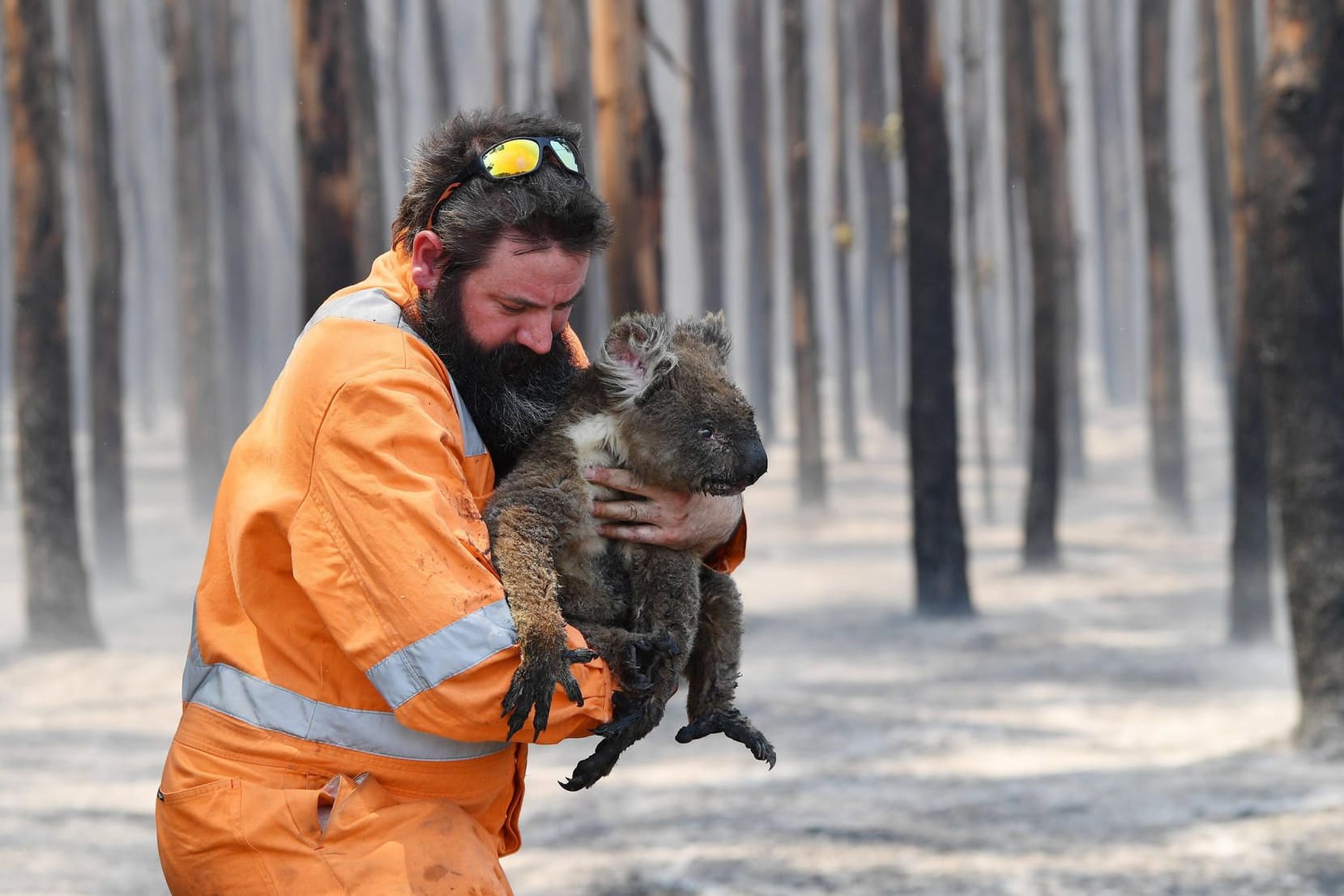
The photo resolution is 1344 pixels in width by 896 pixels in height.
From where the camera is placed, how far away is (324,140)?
30.6 ft

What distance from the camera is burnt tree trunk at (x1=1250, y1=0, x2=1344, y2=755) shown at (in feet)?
22.5

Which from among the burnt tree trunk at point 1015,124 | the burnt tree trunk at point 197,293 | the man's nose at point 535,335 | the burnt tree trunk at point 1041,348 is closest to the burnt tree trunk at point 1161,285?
the burnt tree trunk at point 1015,124

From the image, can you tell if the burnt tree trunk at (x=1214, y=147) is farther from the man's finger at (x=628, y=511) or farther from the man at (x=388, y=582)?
the man at (x=388, y=582)

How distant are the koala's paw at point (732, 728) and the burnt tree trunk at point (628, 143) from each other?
680cm

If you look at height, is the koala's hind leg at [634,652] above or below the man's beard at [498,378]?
below

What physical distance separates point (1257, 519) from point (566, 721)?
9.29 meters

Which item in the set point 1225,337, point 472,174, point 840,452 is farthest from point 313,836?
point 840,452

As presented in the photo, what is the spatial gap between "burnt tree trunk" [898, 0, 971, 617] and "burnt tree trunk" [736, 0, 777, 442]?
1196 centimetres

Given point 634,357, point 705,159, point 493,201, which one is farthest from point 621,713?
point 705,159

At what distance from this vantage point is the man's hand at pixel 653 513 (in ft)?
8.86

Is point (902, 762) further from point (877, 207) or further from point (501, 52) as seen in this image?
point (877, 207)

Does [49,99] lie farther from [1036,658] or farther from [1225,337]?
[1225,337]

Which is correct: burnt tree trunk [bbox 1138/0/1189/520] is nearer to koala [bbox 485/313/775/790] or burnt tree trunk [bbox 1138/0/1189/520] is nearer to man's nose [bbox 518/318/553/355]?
koala [bbox 485/313/775/790]

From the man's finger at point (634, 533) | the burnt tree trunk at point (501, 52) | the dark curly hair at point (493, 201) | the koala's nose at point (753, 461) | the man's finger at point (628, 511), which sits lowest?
the man's finger at point (634, 533)
